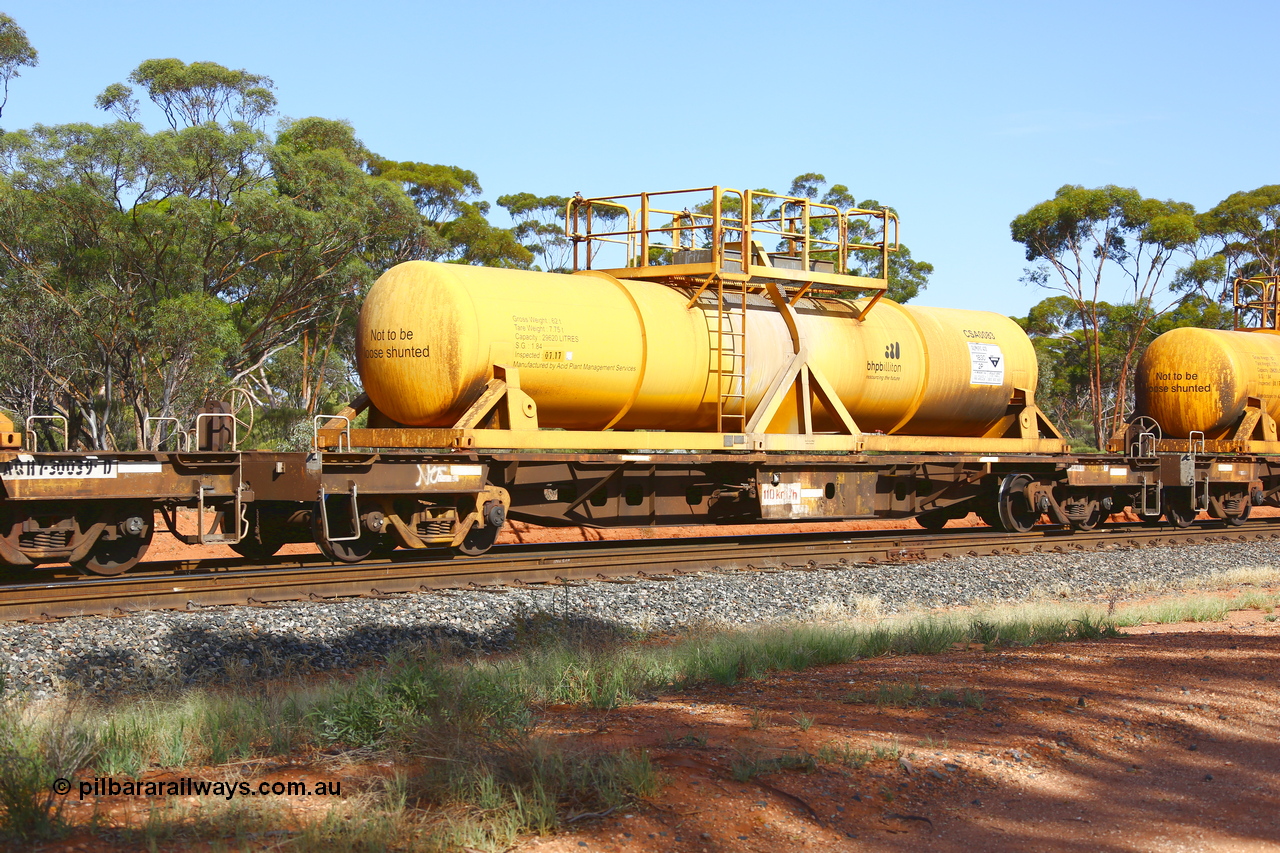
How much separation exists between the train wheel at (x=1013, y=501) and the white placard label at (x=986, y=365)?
5.50 feet

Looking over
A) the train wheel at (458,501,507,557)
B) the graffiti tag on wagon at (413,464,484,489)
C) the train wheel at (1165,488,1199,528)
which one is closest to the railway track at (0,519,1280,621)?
the train wheel at (458,501,507,557)

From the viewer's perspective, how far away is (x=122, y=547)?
1162 centimetres

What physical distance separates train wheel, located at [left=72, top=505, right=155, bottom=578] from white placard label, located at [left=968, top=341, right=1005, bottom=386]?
1208 cm

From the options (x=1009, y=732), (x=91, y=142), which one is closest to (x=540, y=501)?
(x=1009, y=732)

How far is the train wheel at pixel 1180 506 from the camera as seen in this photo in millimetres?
21062

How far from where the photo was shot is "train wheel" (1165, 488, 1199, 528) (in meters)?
21.1

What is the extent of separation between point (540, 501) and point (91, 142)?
21904 mm

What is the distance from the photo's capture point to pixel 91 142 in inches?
1152

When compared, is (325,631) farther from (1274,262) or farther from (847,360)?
(1274,262)

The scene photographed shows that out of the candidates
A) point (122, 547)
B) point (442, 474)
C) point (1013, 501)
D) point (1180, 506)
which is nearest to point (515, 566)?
point (442, 474)

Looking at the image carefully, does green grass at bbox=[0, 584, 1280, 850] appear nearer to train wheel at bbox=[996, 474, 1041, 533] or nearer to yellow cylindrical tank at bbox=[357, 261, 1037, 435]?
yellow cylindrical tank at bbox=[357, 261, 1037, 435]

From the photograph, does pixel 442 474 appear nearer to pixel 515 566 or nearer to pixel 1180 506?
pixel 515 566

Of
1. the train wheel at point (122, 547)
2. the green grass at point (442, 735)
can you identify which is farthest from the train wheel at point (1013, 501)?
the train wheel at point (122, 547)

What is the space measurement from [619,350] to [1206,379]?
13627 millimetres
